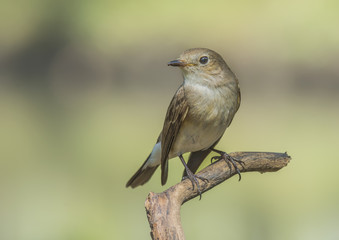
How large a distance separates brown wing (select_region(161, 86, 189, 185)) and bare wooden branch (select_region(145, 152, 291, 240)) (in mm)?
381

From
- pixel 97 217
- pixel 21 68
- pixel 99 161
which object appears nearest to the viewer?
pixel 97 217

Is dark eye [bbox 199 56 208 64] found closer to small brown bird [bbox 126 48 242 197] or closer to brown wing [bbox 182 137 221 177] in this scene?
small brown bird [bbox 126 48 242 197]

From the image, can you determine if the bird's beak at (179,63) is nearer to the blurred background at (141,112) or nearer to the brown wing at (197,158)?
the brown wing at (197,158)

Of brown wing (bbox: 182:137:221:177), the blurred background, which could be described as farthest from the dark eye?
the blurred background

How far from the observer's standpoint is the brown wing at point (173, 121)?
383 cm

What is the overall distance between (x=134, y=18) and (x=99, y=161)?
8689 mm

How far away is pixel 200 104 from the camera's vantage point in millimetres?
3797

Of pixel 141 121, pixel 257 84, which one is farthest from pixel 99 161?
pixel 257 84

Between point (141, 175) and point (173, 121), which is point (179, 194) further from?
point (141, 175)

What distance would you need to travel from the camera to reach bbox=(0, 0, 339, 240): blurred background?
557cm

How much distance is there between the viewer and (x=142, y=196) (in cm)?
581

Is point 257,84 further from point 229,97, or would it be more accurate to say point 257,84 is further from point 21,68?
point 229,97

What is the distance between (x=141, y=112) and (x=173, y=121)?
21.3 ft

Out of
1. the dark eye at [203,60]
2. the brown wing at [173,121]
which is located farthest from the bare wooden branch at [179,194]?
the dark eye at [203,60]
